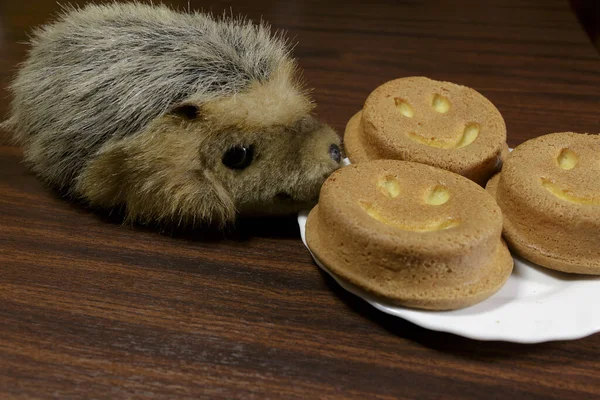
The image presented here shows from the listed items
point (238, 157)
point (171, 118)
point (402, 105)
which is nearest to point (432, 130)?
point (402, 105)

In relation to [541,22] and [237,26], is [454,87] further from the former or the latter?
[541,22]

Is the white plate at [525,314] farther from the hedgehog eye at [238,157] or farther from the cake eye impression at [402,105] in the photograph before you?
the cake eye impression at [402,105]

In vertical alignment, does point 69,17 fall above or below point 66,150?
above

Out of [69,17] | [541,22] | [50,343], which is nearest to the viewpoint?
[50,343]

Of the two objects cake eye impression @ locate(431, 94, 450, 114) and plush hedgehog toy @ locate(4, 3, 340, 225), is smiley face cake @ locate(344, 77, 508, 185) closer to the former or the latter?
cake eye impression @ locate(431, 94, 450, 114)

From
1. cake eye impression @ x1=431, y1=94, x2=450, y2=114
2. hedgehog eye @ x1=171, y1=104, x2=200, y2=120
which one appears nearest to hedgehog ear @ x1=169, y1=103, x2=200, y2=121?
hedgehog eye @ x1=171, y1=104, x2=200, y2=120

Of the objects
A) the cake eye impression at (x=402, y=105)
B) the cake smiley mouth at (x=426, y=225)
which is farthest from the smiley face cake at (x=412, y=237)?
the cake eye impression at (x=402, y=105)

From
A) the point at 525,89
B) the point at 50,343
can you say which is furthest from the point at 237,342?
the point at 525,89
